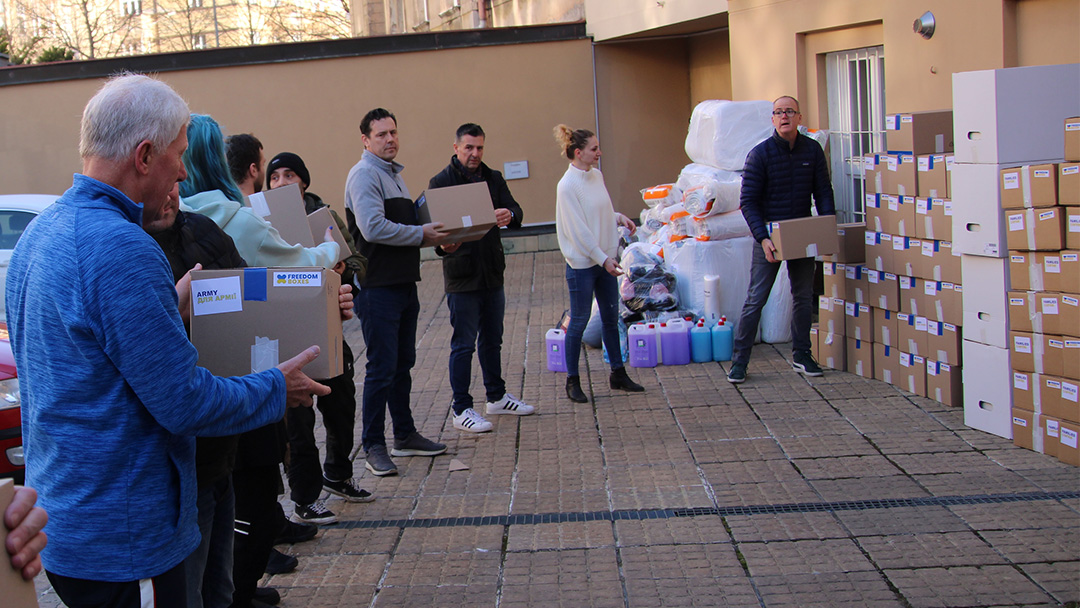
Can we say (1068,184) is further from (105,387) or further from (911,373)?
(105,387)

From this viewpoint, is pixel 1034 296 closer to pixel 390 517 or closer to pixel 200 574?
pixel 390 517

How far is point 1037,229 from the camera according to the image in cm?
518

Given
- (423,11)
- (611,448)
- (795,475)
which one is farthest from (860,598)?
(423,11)

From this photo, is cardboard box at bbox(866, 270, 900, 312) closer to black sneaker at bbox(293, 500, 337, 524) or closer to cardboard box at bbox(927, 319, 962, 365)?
cardboard box at bbox(927, 319, 962, 365)

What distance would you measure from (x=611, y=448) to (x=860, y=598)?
2.35m

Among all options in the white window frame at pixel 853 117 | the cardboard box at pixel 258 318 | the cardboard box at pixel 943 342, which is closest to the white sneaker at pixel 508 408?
the cardboard box at pixel 943 342

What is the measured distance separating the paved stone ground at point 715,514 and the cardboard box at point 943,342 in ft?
1.07

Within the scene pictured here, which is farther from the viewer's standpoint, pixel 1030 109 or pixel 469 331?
pixel 469 331

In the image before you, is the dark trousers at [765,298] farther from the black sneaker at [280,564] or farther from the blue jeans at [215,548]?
the blue jeans at [215,548]

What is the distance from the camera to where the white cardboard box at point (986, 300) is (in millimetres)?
5496

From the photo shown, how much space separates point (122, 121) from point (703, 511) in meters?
3.52

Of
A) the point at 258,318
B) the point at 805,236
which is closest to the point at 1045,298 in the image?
the point at 805,236

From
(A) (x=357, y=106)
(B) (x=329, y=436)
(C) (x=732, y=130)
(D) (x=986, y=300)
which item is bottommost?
(B) (x=329, y=436)

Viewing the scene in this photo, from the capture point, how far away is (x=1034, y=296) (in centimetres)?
530
